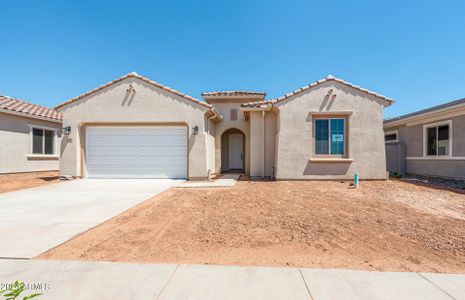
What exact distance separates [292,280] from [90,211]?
536 cm

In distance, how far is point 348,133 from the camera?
1045cm

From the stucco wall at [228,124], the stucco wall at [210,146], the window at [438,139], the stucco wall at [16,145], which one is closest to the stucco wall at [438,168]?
the window at [438,139]

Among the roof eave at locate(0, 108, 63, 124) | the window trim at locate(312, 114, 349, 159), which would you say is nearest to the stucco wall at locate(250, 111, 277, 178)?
the window trim at locate(312, 114, 349, 159)

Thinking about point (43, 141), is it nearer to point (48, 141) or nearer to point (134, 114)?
point (48, 141)

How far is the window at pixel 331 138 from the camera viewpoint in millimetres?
10570

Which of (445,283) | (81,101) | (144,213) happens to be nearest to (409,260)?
(445,283)

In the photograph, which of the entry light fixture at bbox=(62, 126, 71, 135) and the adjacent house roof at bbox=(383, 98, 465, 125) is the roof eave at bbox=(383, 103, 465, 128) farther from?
the entry light fixture at bbox=(62, 126, 71, 135)

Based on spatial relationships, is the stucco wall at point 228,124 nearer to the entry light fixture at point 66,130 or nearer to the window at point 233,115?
the window at point 233,115

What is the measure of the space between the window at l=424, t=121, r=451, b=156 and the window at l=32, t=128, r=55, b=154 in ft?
78.1

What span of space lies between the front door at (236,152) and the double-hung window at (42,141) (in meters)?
12.5

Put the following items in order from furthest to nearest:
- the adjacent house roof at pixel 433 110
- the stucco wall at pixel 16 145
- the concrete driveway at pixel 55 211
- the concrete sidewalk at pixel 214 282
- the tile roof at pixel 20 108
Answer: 1. the tile roof at pixel 20 108
2. the stucco wall at pixel 16 145
3. the adjacent house roof at pixel 433 110
4. the concrete driveway at pixel 55 211
5. the concrete sidewalk at pixel 214 282

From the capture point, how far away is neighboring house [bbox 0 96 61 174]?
40.1ft

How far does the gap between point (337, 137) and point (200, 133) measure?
676cm

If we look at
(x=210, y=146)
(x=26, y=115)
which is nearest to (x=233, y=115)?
(x=210, y=146)
